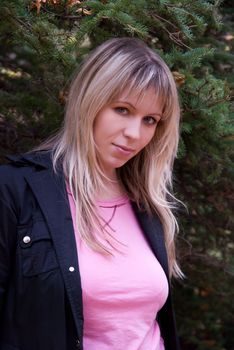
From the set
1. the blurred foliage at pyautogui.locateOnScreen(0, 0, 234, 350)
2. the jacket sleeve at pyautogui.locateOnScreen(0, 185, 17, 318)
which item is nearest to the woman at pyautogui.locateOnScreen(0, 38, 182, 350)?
the jacket sleeve at pyautogui.locateOnScreen(0, 185, 17, 318)

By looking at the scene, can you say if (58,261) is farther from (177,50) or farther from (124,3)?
(177,50)

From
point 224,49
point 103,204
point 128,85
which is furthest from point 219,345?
point 128,85

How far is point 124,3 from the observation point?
2.39 meters

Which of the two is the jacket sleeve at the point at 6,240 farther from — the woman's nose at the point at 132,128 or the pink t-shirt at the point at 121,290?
the woman's nose at the point at 132,128

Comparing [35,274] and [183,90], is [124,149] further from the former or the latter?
[35,274]

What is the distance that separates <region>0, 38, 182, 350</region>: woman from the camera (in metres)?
2.07

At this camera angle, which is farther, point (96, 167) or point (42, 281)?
point (96, 167)

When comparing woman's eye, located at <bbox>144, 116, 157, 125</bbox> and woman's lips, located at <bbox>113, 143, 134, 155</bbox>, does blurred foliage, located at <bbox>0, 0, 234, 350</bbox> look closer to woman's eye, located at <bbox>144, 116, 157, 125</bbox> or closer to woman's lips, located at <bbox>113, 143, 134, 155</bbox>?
woman's eye, located at <bbox>144, 116, 157, 125</bbox>

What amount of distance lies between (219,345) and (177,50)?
9.70ft

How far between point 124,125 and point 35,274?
2.22 feet

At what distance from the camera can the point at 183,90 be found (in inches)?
105

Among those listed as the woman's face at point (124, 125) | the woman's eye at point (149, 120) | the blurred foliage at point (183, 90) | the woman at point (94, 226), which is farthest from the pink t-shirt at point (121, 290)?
the blurred foliage at point (183, 90)

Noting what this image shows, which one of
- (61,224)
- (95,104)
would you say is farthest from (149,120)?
(61,224)

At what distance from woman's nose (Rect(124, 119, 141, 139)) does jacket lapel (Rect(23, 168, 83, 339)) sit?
31 cm
